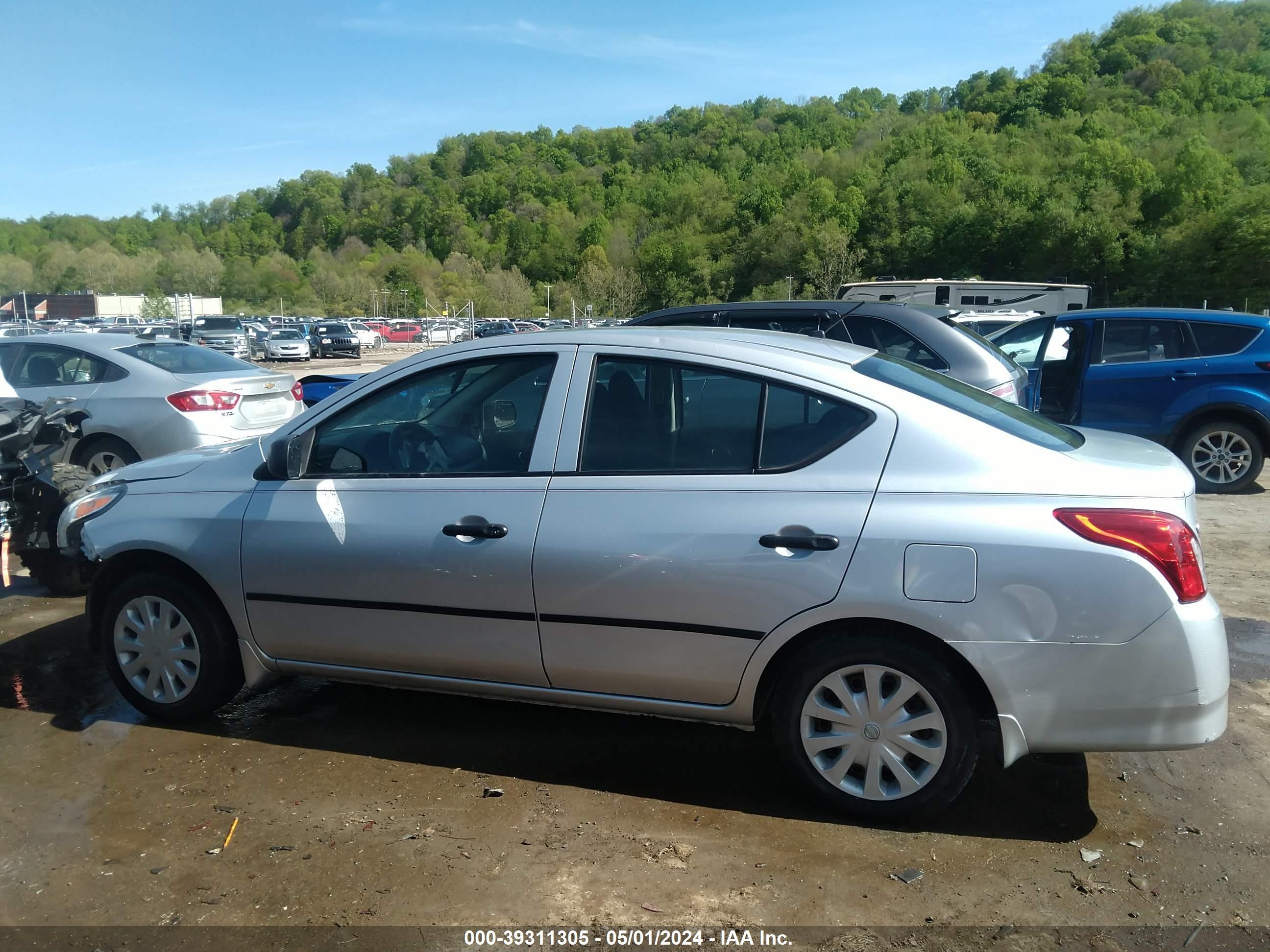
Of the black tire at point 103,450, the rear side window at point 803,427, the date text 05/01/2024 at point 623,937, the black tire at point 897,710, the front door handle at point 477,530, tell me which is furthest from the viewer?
the black tire at point 103,450

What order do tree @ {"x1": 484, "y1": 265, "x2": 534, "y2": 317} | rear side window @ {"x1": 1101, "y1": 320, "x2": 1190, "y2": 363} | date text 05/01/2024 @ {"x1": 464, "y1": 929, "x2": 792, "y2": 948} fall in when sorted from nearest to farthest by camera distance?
date text 05/01/2024 @ {"x1": 464, "y1": 929, "x2": 792, "y2": 948} < rear side window @ {"x1": 1101, "y1": 320, "x2": 1190, "y2": 363} < tree @ {"x1": 484, "y1": 265, "x2": 534, "y2": 317}

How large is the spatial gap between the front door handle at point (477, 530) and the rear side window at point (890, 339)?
4.09m

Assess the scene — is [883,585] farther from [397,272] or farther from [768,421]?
[397,272]

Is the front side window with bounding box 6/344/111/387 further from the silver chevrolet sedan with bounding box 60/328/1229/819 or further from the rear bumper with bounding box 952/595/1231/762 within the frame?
the rear bumper with bounding box 952/595/1231/762

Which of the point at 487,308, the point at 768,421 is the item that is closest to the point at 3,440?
the point at 768,421

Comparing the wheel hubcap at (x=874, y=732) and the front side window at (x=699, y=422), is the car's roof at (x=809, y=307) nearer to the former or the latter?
the front side window at (x=699, y=422)

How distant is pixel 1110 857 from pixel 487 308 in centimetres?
8349

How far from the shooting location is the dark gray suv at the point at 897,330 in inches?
266

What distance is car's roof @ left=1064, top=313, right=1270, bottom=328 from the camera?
30.2 ft

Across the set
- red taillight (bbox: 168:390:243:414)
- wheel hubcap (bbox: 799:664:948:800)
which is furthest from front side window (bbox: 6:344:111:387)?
wheel hubcap (bbox: 799:664:948:800)

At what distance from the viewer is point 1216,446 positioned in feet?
30.9

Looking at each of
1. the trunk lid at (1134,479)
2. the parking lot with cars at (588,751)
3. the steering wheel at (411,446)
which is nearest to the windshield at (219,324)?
the parking lot with cars at (588,751)

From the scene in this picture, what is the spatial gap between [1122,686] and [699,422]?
5.34 feet

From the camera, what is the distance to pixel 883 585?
→ 3133 millimetres
